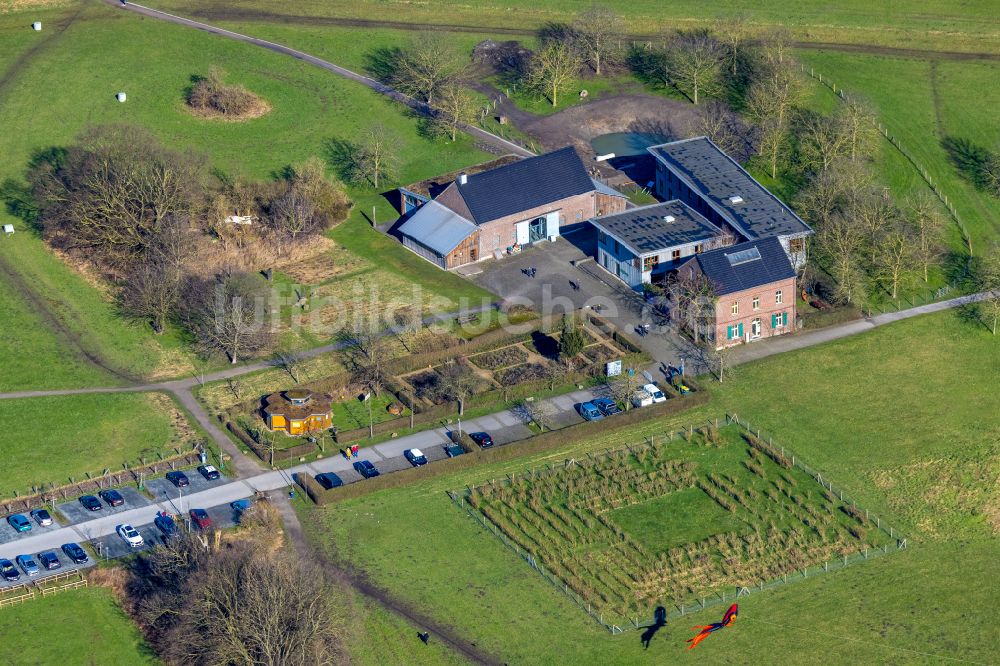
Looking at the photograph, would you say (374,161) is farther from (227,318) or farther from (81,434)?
(81,434)

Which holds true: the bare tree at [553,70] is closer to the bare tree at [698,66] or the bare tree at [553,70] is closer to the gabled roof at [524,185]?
the bare tree at [698,66]

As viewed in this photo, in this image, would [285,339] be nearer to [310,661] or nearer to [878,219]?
[310,661]

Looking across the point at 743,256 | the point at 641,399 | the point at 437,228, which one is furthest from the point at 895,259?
the point at 437,228

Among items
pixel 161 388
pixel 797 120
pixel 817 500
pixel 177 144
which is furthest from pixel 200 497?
pixel 797 120

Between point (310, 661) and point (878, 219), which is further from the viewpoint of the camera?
point (878, 219)

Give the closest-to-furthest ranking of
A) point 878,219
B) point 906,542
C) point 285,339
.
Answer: point 906,542, point 285,339, point 878,219

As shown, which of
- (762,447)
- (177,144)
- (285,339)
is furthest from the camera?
(177,144)

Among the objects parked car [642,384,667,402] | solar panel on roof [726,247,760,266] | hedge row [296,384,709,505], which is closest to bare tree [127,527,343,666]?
hedge row [296,384,709,505]
